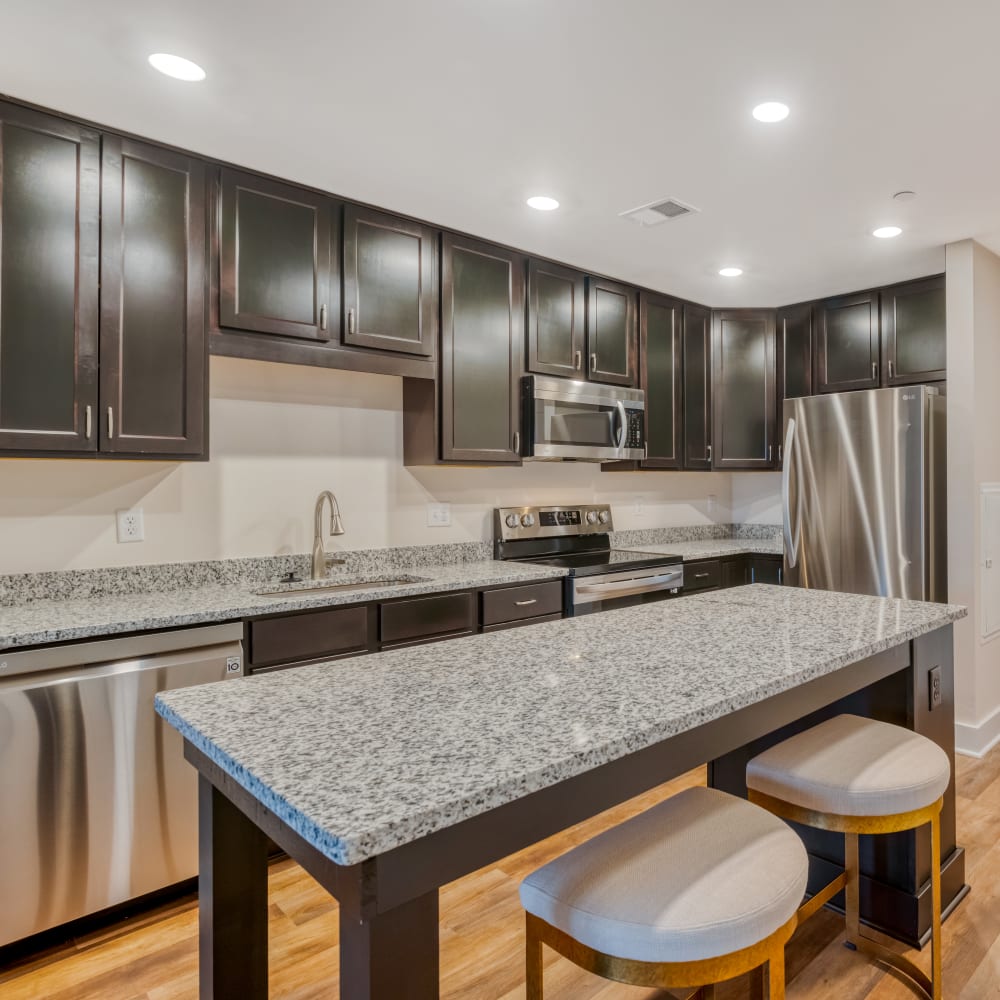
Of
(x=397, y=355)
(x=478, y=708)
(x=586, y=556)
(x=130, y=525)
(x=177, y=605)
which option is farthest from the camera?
(x=586, y=556)

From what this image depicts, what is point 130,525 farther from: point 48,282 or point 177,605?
point 48,282

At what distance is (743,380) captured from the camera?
4371 mm

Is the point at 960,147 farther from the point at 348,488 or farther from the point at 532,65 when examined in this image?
the point at 348,488

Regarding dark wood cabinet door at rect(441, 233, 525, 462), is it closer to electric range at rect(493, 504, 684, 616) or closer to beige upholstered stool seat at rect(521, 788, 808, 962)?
electric range at rect(493, 504, 684, 616)

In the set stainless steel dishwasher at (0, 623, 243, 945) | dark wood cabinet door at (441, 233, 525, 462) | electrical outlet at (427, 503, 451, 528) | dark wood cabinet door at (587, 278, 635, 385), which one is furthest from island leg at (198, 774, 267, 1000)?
dark wood cabinet door at (587, 278, 635, 385)

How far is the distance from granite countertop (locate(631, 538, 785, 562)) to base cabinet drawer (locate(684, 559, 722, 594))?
0.15ft

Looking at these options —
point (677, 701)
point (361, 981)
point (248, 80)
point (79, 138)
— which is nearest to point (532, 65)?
point (248, 80)

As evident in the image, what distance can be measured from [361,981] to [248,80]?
6.99 feet

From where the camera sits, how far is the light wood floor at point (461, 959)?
171cm

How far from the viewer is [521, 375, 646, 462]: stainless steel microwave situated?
3.35m

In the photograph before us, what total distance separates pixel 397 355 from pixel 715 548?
2374mm

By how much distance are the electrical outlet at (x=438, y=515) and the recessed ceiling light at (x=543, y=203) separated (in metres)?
1.42

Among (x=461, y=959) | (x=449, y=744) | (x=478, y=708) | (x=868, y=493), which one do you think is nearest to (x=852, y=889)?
(x=461, y=959)

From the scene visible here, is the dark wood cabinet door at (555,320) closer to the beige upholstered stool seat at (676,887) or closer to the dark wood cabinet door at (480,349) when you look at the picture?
the dark wood cabinet door at (480,349)
